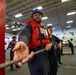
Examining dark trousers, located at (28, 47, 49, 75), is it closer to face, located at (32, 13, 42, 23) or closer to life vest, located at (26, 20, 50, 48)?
life vest, located at (26, 20, 50, 48)

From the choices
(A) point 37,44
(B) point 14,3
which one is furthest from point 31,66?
(B) point 14,3

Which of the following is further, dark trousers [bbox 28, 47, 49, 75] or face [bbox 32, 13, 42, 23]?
face [bbox 32, 13, 42, 23]

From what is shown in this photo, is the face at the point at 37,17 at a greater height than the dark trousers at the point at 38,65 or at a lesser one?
greater

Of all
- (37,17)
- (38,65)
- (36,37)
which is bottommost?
(38,65)

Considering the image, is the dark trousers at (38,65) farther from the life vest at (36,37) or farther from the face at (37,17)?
the face at (37,17)

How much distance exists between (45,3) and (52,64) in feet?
30.9

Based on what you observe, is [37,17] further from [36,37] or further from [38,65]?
[38,65]

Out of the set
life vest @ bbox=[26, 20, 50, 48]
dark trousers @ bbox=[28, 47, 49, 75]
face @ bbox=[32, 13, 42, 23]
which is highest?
face @ bbox=[32, 13, 42, 23]

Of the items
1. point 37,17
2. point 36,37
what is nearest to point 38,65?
point 36,37

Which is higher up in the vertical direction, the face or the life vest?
the face

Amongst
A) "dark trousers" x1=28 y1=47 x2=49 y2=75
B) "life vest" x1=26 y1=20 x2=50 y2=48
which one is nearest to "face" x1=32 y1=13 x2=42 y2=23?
"life vest" x1=26 y1=20 x2=50 y2=48

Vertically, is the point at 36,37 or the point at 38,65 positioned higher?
the point at 36,37

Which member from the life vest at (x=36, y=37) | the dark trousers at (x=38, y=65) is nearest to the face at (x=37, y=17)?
the life vest at (x=36, y=37)

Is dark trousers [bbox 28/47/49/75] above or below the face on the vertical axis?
below
